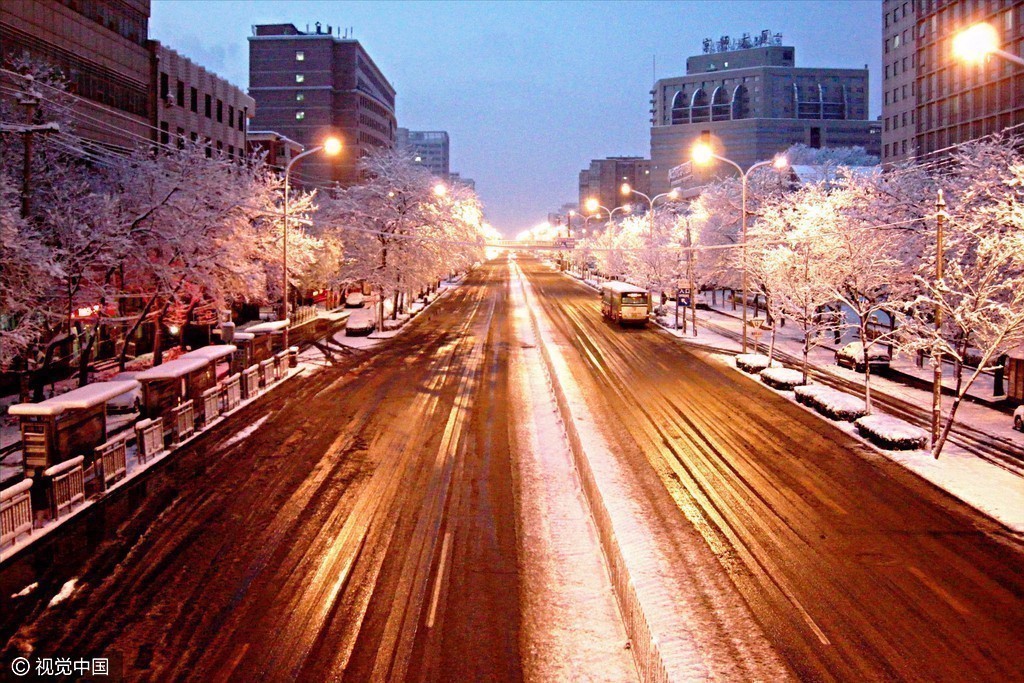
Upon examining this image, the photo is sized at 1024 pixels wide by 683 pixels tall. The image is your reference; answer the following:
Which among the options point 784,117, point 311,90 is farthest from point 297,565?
point 784,117

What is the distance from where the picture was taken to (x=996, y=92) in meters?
67.1

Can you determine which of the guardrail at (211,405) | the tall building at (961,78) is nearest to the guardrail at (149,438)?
the guardrail at (211,405)

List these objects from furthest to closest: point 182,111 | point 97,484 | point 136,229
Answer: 1. point 182,111
2. point 136,229
3. point 97,484

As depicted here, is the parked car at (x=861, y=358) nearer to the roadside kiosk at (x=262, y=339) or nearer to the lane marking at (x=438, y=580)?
the roadside kiosk at (x=262, y=339)

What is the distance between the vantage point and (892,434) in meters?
19.9

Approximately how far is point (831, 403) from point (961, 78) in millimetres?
64756

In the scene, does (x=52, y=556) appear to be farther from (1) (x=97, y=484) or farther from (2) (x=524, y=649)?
(2) (x=524, y=649)

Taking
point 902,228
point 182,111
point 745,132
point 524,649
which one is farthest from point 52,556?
point 745,132

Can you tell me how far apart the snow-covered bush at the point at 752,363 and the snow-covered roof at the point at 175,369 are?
2229 cm

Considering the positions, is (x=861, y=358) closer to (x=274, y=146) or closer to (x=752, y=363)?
(x=752, y=363)

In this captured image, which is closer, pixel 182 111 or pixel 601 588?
pixel 601 588

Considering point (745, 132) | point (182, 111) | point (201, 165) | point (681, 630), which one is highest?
point (745, 132)

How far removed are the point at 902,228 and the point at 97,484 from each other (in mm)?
31696

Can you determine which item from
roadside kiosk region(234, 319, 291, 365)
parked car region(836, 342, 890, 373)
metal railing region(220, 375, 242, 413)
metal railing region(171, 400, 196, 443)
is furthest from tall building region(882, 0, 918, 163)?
metal railing region(171, 400, 196, 443)
